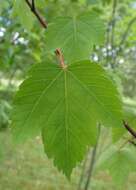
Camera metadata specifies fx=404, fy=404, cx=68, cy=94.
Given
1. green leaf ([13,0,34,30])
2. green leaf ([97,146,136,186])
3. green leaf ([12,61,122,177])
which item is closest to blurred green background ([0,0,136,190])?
green leaf ([13,0,34,30])

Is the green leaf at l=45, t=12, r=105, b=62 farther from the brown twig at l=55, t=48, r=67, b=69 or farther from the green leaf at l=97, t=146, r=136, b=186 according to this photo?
the green leaf at l=97, t=146, r=136, b=186

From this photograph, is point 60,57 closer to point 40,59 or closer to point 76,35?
point 76,35

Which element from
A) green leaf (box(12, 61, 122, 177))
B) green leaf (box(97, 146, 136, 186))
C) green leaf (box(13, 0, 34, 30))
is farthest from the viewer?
green leaf (box(97, 146, 136, 186))

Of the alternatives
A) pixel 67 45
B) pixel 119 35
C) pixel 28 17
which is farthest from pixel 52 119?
pixel 119 35

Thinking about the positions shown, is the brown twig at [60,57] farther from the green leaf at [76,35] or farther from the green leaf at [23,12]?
the green leaf at [23,12]

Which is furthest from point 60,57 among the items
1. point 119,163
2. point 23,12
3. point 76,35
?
point 119,163

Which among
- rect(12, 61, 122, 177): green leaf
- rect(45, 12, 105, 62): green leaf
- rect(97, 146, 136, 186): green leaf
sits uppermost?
rect(45, 12, 105, 62): green leaf

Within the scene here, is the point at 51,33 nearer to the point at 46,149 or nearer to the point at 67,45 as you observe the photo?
the point at 67,45

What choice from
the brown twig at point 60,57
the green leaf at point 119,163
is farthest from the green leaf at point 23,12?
the green leaf at point 119,163
